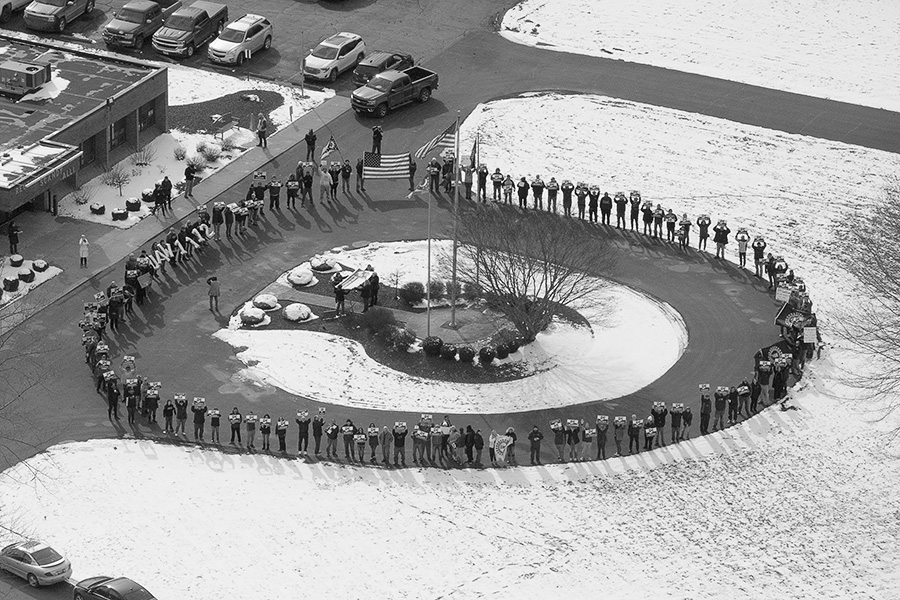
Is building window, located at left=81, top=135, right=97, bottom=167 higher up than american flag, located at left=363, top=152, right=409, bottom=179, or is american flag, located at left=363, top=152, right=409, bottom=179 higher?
american flag, located at left=363, top=152, right=409, bottom=179

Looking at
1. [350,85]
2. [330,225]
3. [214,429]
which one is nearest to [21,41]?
[350,85]

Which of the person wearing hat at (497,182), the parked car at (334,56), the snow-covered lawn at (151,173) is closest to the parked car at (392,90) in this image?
the parked car at (334,56)

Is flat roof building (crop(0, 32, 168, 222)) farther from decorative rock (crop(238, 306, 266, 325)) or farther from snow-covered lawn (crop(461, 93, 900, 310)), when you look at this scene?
snow-covered lawn (crop(461, 93, 900, 310))

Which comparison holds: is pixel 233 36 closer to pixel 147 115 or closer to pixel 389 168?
pixel 147 115

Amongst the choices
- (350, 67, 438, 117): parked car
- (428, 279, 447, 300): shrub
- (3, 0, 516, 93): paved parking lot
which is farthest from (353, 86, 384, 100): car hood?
(428, 279, 447, 300): shrub

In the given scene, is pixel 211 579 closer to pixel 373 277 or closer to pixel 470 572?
pixel 470 572

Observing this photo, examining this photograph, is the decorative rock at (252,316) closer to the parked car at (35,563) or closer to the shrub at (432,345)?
the shrub at (432,345)
